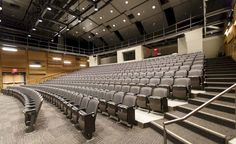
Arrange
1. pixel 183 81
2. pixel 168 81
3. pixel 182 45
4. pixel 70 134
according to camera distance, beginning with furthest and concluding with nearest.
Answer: pixel 182 45 → pixel 168 81 → pixel 183 81 → pixel 70 134

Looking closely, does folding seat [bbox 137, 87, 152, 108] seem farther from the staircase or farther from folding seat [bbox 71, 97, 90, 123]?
folding seat [bbox 71, 97, 90, 123]

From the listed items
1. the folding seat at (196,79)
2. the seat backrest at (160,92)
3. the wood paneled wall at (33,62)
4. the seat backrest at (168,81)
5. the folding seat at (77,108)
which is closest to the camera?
the folding seat at (77,108)

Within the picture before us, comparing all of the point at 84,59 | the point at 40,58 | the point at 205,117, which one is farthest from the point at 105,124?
the point at 84,59

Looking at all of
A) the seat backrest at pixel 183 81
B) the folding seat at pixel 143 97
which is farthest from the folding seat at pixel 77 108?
the seat backrest at pixel 183 81

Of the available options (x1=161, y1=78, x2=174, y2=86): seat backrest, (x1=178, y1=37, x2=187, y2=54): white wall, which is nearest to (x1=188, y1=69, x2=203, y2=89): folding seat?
(x1=161, y1=78, x2=174, y2=86): seat backrest

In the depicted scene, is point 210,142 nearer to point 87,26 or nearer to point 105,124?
point 105,124

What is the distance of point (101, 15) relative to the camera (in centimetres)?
983

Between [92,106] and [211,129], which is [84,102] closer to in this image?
[92,106]

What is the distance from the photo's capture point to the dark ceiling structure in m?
8.00

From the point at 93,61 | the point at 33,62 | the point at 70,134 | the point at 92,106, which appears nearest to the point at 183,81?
the point at 92,106

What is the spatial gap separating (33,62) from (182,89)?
1141 cm

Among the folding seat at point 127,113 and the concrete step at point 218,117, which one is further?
the folding seat at point 127,113

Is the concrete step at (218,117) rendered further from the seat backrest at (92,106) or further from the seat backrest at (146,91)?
the seat backrest at (92,106)

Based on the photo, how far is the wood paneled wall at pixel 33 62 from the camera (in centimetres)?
977
